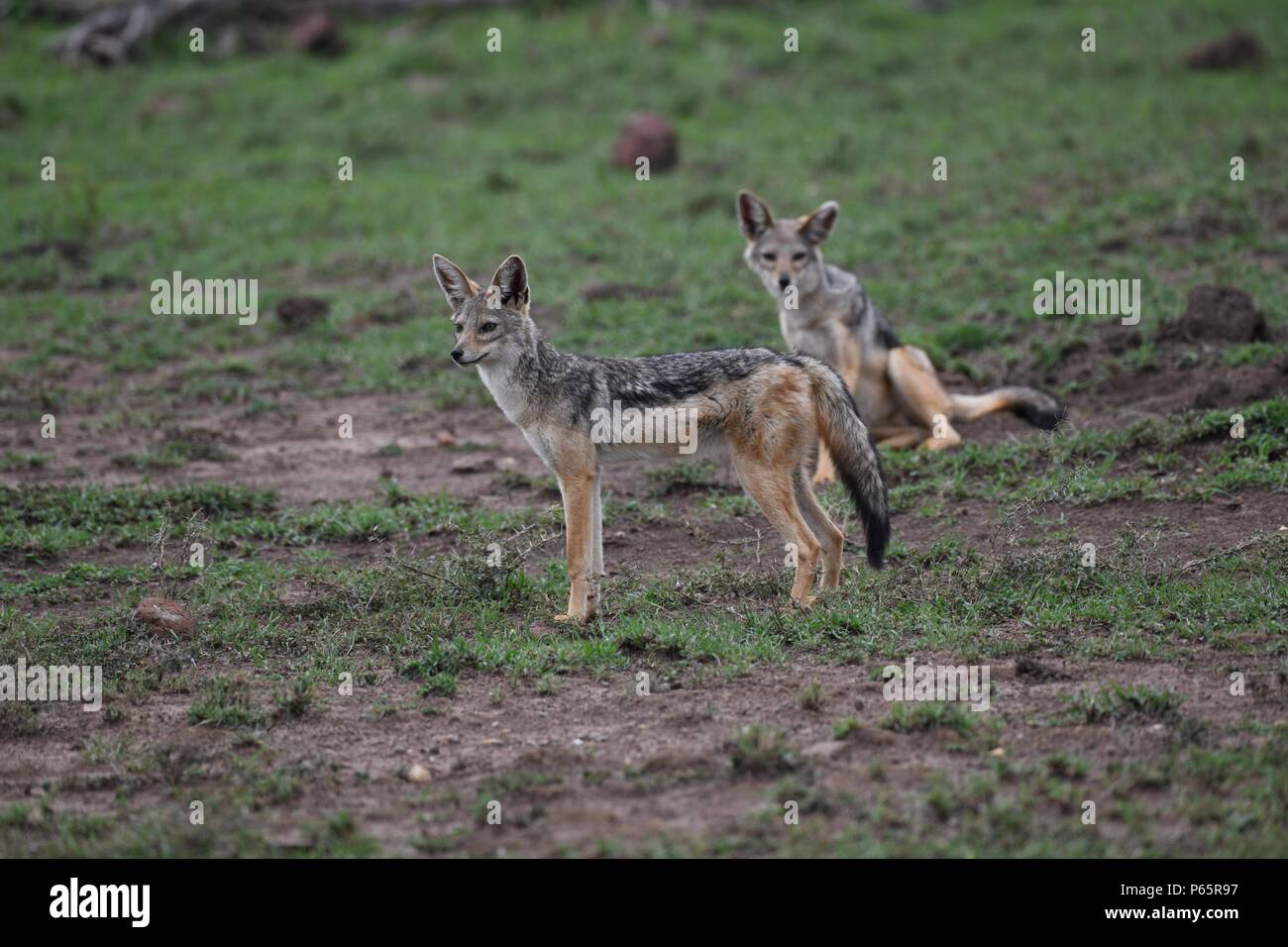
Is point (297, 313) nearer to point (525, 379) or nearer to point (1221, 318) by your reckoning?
point (525, 379)

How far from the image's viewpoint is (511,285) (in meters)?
8.73

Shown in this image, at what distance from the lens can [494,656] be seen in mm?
7637

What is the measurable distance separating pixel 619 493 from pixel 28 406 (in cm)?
579

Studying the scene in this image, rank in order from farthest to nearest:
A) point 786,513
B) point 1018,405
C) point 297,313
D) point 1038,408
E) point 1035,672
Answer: point 297,313
point 1018,405
point 1038,408
point 786,513
point 1035,672

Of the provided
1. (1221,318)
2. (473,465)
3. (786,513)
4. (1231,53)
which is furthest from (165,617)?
(1231,53)

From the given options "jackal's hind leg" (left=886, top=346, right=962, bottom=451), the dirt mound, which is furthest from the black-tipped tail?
the dirt mound

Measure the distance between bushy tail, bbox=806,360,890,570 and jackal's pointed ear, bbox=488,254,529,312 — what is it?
74.5 inches

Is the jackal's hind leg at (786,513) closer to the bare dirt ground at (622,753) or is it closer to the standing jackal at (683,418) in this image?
the standing jackal at (683,418)

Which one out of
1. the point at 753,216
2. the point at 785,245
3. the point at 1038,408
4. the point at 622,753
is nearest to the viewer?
the point at 622,753

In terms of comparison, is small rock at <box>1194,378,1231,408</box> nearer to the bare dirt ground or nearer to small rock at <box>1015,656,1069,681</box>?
the bare dirt ground

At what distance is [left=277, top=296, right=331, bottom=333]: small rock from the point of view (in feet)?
47.7

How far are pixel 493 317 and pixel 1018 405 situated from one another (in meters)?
4.80

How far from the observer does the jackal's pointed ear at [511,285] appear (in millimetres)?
8609

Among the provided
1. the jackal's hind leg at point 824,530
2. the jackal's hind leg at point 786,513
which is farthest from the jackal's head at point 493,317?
the jackal's hind leg at point 824,530
